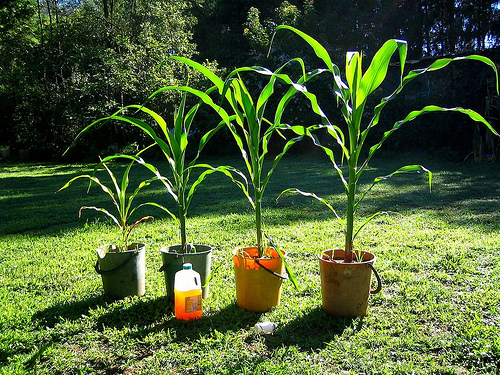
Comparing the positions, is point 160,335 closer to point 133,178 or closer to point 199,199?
point 199,199

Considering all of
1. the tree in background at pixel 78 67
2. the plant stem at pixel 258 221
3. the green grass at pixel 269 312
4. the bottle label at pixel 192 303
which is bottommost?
the green grass at pixel 269 312

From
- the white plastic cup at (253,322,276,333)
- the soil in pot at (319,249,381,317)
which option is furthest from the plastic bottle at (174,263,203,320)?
the soil in pot at (319,249,381,317)

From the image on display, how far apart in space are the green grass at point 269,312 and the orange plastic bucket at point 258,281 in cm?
7

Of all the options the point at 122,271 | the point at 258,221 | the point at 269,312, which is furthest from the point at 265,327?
the point at 122,271

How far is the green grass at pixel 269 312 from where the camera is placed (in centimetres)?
184

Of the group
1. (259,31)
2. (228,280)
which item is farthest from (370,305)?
(259,31)

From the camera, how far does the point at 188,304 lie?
2211 millimetres

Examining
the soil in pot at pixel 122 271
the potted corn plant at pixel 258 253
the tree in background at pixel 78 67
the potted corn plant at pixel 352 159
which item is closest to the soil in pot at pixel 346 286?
the potted corn plant at pixel 352 159

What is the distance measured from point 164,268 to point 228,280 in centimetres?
63

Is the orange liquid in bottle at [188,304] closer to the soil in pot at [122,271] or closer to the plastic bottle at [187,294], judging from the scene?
the plastic bottle at [187,294]

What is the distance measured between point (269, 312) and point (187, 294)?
1.66ft

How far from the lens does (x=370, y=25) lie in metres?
13.6

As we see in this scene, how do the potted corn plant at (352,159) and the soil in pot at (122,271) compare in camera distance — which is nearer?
the potted corn plant at (352,159)

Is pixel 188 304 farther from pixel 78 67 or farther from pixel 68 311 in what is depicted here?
pixel 78 67
